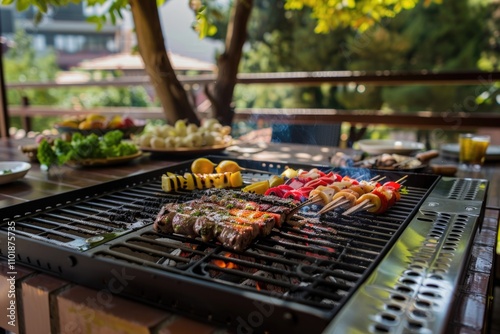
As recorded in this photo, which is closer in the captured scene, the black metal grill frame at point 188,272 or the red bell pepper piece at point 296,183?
the black metal grill frame at point 188,272

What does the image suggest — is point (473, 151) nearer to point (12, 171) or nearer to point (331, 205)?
point (331, 205)

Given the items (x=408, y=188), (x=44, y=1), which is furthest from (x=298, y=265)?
(x=44, y=1)

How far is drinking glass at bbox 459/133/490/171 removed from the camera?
215 cm

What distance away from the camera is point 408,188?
1.60 metres

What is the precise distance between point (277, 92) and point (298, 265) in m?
10.2

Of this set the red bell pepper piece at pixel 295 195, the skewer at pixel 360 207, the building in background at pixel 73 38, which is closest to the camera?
the skewer at pixel 360 207

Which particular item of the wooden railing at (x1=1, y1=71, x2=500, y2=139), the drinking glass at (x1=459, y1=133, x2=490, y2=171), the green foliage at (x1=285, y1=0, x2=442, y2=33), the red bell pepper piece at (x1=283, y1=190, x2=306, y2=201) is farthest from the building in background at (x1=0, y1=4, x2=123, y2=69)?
the red bell pepper piece at (x1=283, y1=190, x2=306, y2=201)

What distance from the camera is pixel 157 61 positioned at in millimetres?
2945

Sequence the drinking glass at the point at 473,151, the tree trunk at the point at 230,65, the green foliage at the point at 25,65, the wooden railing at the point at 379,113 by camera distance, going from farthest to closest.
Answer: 1. the green foliage at the point at 25,65
2. the wooden railing at the point at 379,113
3. the tree trunk at the point at 230,65
4. the drinking glass at the point at 473,151

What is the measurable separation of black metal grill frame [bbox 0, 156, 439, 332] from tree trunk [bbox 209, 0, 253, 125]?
211 cm

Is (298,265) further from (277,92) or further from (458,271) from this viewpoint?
(277,92)

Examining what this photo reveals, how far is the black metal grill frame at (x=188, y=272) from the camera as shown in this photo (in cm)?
71

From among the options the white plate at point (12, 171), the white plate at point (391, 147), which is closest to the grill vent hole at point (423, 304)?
the white plate at point (12, 171)

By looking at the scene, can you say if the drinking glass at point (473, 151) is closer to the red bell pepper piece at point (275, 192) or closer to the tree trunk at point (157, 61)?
the red bell pepper piece at point (275, 192)
